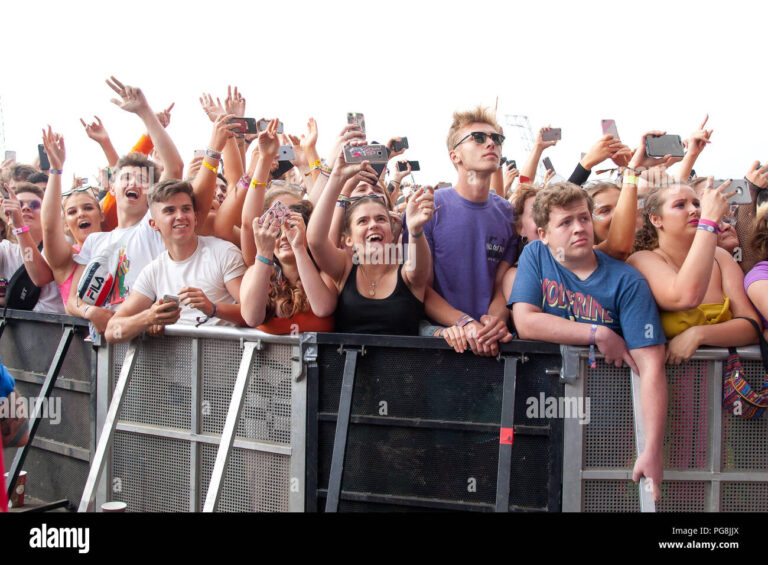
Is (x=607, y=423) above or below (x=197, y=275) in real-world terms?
below

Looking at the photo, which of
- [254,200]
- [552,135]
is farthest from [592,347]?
[552,135]

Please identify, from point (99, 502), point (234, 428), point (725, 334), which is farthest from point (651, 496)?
point (99, 502)

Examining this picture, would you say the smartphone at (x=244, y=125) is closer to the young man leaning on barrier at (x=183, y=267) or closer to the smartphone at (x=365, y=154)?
the young man leaning on barrier at (x=183, y=267)

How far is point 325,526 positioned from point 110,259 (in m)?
2.60

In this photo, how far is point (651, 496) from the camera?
2922 mm

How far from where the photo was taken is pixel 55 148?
5.32 metres

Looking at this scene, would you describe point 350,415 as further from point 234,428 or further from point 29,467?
point 29,467

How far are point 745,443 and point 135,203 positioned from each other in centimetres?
Answer: 419

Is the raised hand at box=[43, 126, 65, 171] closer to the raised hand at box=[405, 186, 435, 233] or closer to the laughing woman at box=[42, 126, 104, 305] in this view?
the laughing woman at box=[42, 126, 104, 305]

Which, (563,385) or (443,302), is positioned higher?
(443,302)

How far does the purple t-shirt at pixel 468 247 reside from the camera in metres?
3.96

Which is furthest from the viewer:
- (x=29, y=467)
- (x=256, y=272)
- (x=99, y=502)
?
(x=29, y=467)

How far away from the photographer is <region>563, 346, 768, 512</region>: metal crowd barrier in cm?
302

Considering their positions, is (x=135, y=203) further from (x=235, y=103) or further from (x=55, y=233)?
(x=235, y=103)
